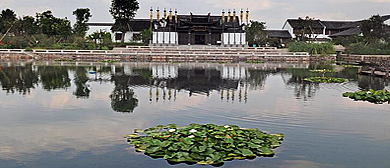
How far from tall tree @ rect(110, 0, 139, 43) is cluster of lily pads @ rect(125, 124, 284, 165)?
193 feet

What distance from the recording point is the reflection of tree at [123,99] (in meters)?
12.4

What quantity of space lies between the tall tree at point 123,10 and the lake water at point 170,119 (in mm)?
48163

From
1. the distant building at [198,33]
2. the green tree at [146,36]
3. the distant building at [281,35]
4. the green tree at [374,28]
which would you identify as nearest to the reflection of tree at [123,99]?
the distant building at [198,33]

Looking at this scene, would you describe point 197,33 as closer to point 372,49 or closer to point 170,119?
point 372,49

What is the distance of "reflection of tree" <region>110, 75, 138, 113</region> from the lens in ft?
40.6

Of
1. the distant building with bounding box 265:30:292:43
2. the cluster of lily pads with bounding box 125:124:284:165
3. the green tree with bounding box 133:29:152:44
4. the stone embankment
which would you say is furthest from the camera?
the distant building with bounding box 265:30:292:43

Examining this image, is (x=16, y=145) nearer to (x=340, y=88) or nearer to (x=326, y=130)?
(x=326, y=130)

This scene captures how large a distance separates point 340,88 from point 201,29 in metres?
41.6

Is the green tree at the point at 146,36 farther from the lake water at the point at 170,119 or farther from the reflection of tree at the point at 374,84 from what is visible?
the reflection of tree at the point at 374,84

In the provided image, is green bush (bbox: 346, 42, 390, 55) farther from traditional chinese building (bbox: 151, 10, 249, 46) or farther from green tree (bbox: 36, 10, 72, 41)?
green tree (bbox: 36, 10, 72, 41)

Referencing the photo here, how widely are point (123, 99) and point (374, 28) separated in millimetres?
47365

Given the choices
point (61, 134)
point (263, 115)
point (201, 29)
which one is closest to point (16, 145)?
point (61, 134)

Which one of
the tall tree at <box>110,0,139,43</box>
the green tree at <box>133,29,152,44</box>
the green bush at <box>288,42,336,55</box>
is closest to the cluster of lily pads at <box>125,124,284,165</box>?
the green bush at <box>288,42,336,55</box>

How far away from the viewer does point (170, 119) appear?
35.0 feet
